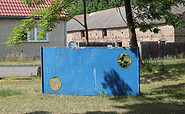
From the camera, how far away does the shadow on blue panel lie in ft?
28.9

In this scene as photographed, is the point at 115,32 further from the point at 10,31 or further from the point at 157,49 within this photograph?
the point at 10,31

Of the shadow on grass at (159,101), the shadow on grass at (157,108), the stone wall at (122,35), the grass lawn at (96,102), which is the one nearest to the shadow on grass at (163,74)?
the grass lawn at (96,102)

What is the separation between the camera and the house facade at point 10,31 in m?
24.9

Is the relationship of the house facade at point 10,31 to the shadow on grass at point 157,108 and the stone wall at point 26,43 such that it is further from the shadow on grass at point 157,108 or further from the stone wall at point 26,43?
the shadow on grass at point 157,108

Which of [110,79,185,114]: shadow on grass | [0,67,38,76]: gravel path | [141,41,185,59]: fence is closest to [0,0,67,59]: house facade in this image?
[0,67,38,76]: gravel path

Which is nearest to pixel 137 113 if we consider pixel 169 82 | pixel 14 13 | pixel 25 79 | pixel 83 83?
pixel 83 83

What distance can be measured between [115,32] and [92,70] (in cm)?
3299

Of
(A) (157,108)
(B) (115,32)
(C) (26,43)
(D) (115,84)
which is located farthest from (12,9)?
(A) (157,108)

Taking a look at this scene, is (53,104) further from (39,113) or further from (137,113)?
(137,113)

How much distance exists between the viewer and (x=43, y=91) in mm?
9570

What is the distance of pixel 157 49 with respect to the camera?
2881 cm

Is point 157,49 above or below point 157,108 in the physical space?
above

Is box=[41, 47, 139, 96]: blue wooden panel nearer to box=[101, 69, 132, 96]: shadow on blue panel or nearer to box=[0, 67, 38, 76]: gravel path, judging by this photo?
box=[101, 69, 132, 96]: shadow on blue panel

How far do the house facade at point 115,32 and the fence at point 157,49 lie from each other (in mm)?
3459
